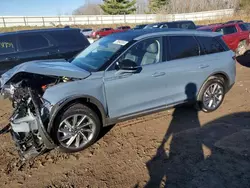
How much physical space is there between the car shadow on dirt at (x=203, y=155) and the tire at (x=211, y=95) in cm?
36

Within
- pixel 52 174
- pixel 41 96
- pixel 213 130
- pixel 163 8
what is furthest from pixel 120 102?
pixel 163 8

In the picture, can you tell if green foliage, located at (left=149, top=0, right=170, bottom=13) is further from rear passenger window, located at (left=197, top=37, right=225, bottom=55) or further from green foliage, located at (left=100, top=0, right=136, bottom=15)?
rear passenger window, located at (left=197, top=37, right=225, bottom=55)

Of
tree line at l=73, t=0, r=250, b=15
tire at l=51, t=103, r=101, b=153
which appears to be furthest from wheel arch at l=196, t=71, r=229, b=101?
tree line at l=73, t=0, r=250, b=15

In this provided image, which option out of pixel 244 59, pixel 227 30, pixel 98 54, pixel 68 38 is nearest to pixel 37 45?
pixel 68 38

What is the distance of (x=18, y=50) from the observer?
6.89m

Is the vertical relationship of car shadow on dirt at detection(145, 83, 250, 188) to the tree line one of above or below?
below

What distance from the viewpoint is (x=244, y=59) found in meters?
10.8

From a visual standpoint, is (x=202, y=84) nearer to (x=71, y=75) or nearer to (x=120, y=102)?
(x=120, y=102)

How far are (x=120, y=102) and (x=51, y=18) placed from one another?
4242cm

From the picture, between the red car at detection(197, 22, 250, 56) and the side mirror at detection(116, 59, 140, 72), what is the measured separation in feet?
28.7

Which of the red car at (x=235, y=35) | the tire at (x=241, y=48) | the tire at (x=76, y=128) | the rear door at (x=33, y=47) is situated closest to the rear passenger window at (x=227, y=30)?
the red car at (x=235, y=35)

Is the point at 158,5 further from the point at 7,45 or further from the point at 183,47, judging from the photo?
the point at 183,47

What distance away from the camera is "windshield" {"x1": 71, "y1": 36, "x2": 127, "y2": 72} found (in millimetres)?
3929

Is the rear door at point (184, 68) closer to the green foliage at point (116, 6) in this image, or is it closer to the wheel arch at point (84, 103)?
the wheel arch at point (84, 103)
